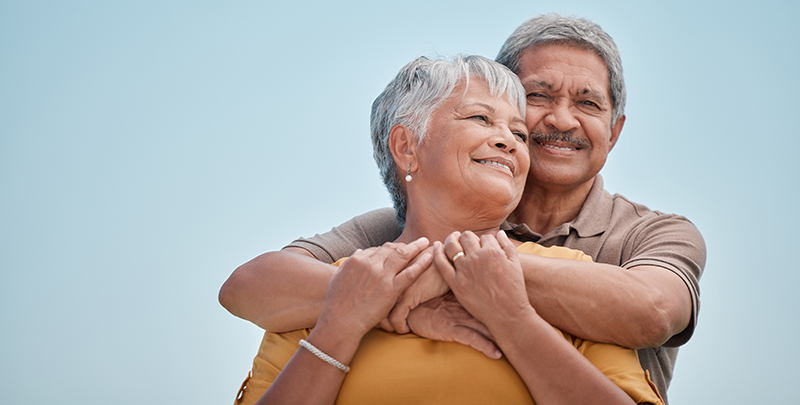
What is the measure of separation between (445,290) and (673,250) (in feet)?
2.88

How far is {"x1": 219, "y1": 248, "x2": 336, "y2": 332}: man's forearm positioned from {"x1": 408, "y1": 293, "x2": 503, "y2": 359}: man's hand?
30 cm

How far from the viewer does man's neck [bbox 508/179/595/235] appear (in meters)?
2.91

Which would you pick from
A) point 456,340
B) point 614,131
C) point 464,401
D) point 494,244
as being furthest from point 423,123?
point 614,131

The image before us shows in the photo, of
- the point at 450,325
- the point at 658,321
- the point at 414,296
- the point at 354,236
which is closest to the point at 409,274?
the point at 414,296

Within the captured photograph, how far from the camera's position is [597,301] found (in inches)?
69.9

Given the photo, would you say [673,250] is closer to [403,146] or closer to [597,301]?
[597,301]

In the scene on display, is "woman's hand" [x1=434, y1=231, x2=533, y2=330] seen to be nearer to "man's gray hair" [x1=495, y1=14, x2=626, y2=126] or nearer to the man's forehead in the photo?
the man's forehead

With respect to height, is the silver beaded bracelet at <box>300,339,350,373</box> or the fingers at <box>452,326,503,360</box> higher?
the silver beaded bracelet at <box>300,339,350,373</box>

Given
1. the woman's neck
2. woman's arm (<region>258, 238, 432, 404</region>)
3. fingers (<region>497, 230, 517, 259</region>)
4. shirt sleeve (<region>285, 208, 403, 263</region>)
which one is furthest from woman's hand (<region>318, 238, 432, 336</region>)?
shirt sleeve (<region>285, 208, 403, 263</region>)

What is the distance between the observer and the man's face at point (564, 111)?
2.76 metres

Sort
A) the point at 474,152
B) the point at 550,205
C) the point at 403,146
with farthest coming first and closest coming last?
the point at 550,205, the point at 403,146, the point at 474,152

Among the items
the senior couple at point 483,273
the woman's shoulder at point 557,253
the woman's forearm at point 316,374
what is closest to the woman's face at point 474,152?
the senior couple at point 483,273

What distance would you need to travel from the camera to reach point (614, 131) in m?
3.10

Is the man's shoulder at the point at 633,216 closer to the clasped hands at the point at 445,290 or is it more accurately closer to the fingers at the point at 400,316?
the clasped hands at the point at 445,290
